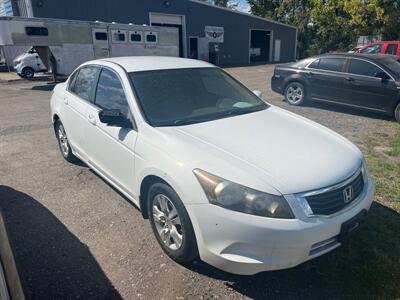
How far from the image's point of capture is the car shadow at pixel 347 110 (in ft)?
26.1

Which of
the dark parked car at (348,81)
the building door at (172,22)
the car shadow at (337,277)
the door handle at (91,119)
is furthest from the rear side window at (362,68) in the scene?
the building door at (172,22)

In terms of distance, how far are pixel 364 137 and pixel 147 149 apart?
199 inches

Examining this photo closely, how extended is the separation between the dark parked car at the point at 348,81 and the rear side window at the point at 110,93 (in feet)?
20.6

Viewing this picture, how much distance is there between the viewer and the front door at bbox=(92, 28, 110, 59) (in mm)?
15477

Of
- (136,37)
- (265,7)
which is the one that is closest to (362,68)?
(136,37)

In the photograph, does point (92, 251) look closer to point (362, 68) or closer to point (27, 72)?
point (362, 68)

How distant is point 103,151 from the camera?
3607 millimetres

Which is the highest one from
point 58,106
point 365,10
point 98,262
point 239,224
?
point 365,10

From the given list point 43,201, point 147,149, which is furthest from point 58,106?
point 147,149

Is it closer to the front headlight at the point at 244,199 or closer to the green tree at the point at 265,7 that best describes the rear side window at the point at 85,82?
the front headlight at the point at 244,199

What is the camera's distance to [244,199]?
2.25m

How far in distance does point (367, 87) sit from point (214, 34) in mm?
22918

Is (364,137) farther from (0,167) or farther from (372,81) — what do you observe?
(0,167)

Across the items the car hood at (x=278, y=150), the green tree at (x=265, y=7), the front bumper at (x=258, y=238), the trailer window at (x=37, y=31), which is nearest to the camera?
the front bumper at (x=258, y=238)
